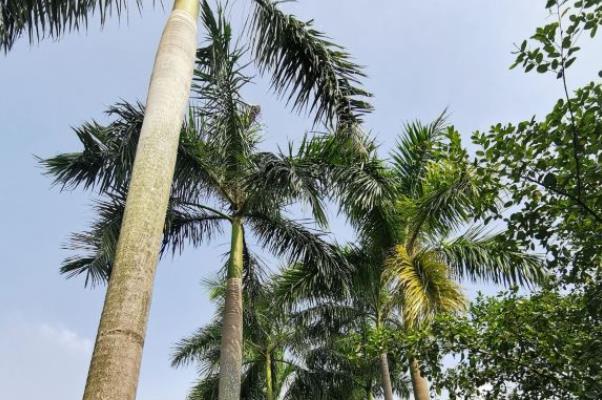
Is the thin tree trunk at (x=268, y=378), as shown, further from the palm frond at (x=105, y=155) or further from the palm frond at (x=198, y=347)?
the palm frond at (x=105, y=155)

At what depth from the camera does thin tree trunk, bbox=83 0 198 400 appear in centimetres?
313

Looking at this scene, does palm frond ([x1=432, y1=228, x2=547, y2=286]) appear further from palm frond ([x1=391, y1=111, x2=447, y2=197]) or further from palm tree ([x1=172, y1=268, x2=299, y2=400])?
palm tree ([x1=172, y1=268, x2=299, y2=400])

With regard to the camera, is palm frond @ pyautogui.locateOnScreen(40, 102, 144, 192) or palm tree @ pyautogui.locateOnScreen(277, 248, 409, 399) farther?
palm tree @ pyautogui.locateOnScreen(277, 248, 409, 399)

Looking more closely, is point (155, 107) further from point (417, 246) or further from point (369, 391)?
point (369, 391)

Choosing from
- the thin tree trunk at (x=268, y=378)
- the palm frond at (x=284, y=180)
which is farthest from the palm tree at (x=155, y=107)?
the thin tree trunk at (x=268, y=378)

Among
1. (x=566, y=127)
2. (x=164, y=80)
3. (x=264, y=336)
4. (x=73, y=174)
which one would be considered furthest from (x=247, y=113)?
(x=264, y=336)

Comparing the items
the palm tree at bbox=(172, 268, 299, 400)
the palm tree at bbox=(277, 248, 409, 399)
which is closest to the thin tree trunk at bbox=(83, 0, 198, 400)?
the palm tree at bbox=(277, 248, 409, 399)

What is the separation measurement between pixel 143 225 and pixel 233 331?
6103mm

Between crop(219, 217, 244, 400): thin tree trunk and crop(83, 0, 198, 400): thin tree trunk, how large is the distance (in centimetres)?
560

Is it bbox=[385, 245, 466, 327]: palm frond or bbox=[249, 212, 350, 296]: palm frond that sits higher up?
bbox=[249, 212, 350, 296]: palm frond

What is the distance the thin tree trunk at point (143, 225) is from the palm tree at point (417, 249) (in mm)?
5571

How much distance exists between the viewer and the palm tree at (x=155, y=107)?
323 cm

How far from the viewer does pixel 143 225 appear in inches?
150

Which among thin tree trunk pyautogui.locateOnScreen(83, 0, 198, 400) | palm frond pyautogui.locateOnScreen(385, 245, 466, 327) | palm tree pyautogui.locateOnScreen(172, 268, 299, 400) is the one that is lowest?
thin tree trunk pyautogui.locateOnScreen(83, 0, 198, 400)
